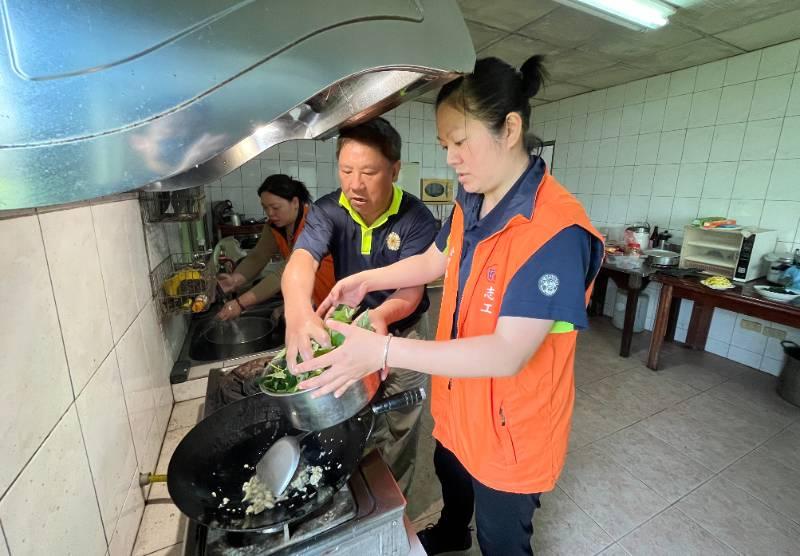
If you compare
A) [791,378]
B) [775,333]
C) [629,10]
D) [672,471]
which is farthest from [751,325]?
[629,10]

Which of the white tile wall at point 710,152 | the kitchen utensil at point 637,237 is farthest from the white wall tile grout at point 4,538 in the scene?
the white tile wall at point 710,152

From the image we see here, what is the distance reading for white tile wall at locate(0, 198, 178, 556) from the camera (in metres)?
0.43

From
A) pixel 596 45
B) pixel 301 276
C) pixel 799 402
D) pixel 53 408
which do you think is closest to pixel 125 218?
pixel 301 276

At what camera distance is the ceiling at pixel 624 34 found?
6.59 feet

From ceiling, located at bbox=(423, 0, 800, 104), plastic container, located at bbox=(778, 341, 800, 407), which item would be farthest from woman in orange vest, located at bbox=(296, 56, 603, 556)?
plastic container, located at bbox=(778, 341, 800, 407)

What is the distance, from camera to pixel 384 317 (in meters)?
1.00

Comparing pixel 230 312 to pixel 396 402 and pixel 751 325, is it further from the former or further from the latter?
pixel 751 325

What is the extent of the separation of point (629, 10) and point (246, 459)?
2.68 metres

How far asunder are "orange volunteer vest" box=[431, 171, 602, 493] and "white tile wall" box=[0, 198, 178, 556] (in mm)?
709

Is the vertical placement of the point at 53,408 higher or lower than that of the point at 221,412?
higher

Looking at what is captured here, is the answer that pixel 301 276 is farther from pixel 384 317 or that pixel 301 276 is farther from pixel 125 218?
pixel 125 218

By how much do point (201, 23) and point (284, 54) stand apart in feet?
0.19

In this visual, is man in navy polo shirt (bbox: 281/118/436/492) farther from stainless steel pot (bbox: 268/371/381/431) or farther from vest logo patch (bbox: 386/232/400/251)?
stainless steel pot (bbox: 268/371/381/431)

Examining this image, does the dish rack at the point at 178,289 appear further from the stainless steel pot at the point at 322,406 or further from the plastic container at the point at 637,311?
the plastic container at the point at 637,311
